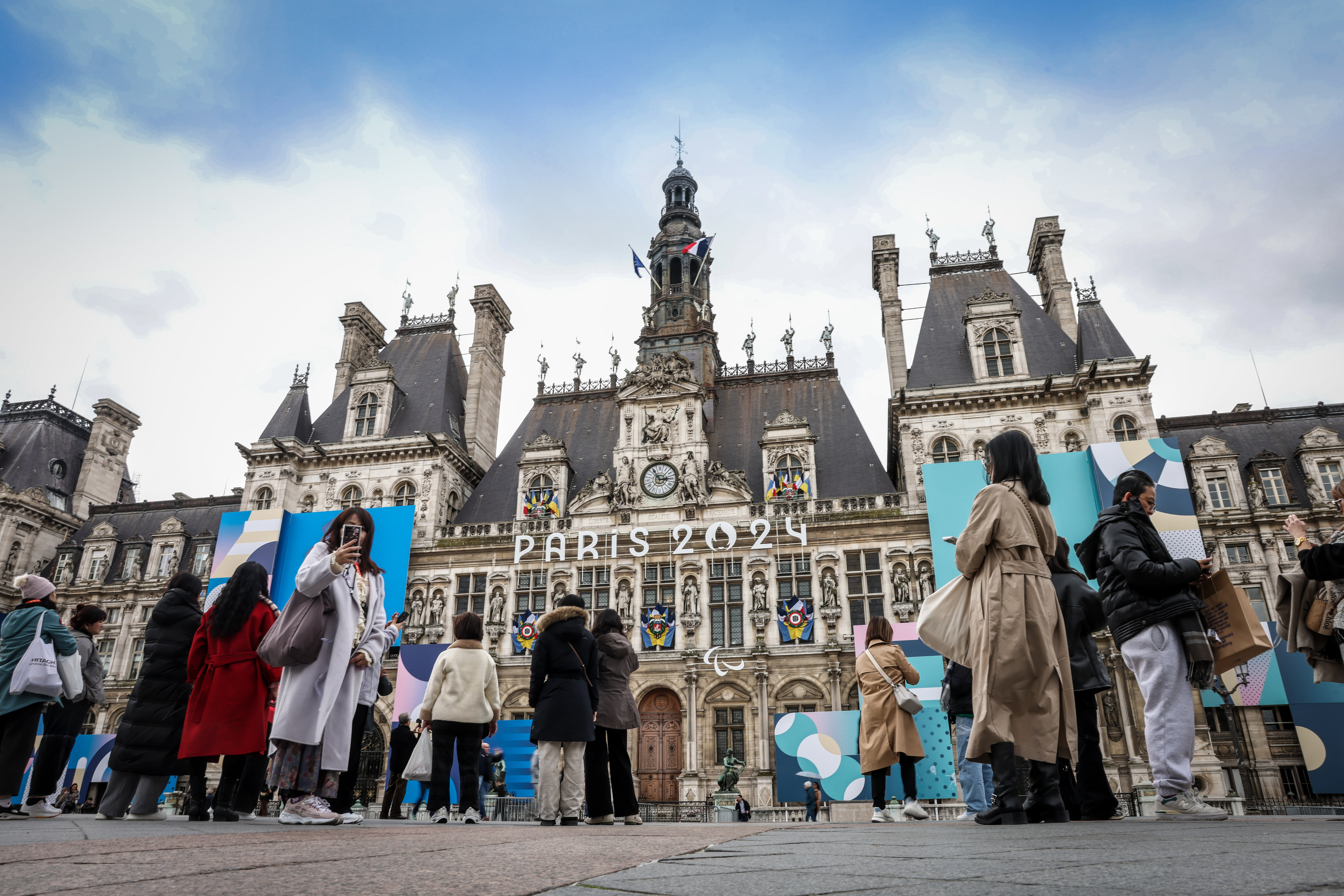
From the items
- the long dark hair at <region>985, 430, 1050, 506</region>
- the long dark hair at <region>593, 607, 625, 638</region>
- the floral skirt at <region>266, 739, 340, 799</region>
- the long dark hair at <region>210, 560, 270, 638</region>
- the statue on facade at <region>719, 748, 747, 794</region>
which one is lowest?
the statue on facade at <region>719, 748, 747, 794</region>

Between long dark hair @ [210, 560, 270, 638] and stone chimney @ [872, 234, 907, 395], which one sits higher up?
stone chimney @ [872, 234, 907, 395]

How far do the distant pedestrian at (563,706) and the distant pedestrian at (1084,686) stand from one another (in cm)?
418

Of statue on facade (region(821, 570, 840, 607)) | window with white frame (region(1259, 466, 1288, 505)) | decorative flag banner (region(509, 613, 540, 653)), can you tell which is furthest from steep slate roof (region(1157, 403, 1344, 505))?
decorative flag banner (region(509, 613, 540, 653))

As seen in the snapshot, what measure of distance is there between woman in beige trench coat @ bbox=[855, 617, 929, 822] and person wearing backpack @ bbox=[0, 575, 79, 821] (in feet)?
24.5

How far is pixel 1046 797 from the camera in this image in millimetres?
5258

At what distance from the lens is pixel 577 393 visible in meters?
36.3

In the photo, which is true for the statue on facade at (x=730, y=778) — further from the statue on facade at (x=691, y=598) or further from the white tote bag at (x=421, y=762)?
the white tote bag at (x=421, y=762)

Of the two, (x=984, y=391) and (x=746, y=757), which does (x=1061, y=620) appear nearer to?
(x=746, y=757)

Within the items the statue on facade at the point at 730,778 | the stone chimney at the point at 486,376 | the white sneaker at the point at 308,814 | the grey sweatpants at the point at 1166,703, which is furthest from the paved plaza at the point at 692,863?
the stone chimney at the point at 486,376

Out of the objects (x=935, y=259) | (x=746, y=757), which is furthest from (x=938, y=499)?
(x=935, y=259)

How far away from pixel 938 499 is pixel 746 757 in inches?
373

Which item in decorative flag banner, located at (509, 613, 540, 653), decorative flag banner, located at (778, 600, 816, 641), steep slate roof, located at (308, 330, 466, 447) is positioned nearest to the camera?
decorative flag banner, located at (778, 600, 816, 641)

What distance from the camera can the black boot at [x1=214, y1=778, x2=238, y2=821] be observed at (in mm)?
6277

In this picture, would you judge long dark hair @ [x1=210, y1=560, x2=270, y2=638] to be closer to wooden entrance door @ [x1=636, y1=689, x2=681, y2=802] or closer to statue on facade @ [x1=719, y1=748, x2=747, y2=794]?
statue on facade @ [x1=719, y1=748, x2=747, y2=794]
